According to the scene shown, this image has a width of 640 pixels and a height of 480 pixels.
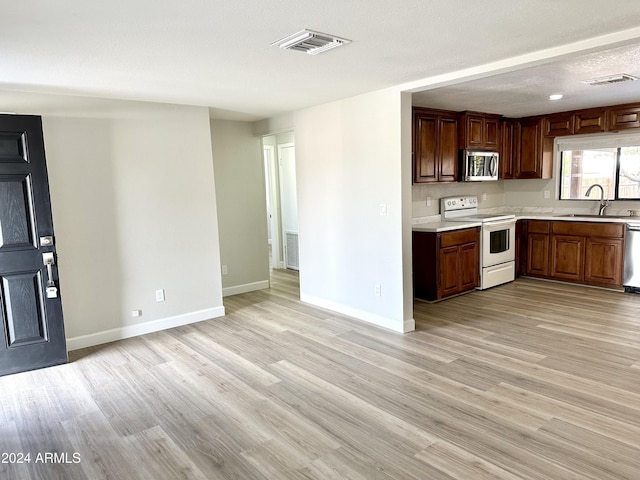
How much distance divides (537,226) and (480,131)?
1640mm

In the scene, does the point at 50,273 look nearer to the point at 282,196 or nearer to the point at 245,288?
the point at 245,288

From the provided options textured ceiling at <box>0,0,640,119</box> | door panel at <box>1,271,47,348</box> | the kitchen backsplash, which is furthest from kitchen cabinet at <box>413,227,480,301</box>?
door panel at <box>1,271,47,348</box>

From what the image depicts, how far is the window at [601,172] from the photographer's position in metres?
6.00

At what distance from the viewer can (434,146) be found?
5.53 m

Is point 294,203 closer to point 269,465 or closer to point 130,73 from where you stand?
point 130,73

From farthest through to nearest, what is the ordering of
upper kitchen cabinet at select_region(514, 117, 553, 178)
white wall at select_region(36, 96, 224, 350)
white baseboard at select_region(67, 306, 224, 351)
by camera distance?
1. upper kitchen cabinet at select_region(514, 117, 553, 178)
2. white baseboard at select_region(67, 306, 224, 351)
3. white wall at select_region(36, 96, 224, 350)

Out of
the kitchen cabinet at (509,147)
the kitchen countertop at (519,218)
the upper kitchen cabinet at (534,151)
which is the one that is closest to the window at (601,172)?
the upper kitchen cabinet at (534,151)

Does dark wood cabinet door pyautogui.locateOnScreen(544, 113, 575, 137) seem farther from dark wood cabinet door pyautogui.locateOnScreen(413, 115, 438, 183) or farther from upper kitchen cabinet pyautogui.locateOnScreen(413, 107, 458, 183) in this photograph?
dark wood cabinet door pyautogui.locateOnScreen(413, 115, 438, 183)

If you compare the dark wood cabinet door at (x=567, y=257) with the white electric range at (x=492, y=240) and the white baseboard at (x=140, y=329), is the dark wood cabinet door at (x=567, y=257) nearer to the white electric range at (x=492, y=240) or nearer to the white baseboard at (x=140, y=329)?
the white electric range at (x=492, y=240)

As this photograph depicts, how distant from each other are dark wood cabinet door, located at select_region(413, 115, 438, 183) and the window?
250 cm

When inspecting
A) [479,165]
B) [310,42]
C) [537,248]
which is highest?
[310,42]

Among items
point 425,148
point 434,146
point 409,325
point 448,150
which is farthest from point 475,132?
point 409,325

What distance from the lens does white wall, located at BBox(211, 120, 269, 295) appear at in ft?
19.6

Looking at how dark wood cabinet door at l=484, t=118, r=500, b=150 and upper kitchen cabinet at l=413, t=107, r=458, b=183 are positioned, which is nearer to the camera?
upper kitchen cabinet at l=413, t=107, r=458, b=183
